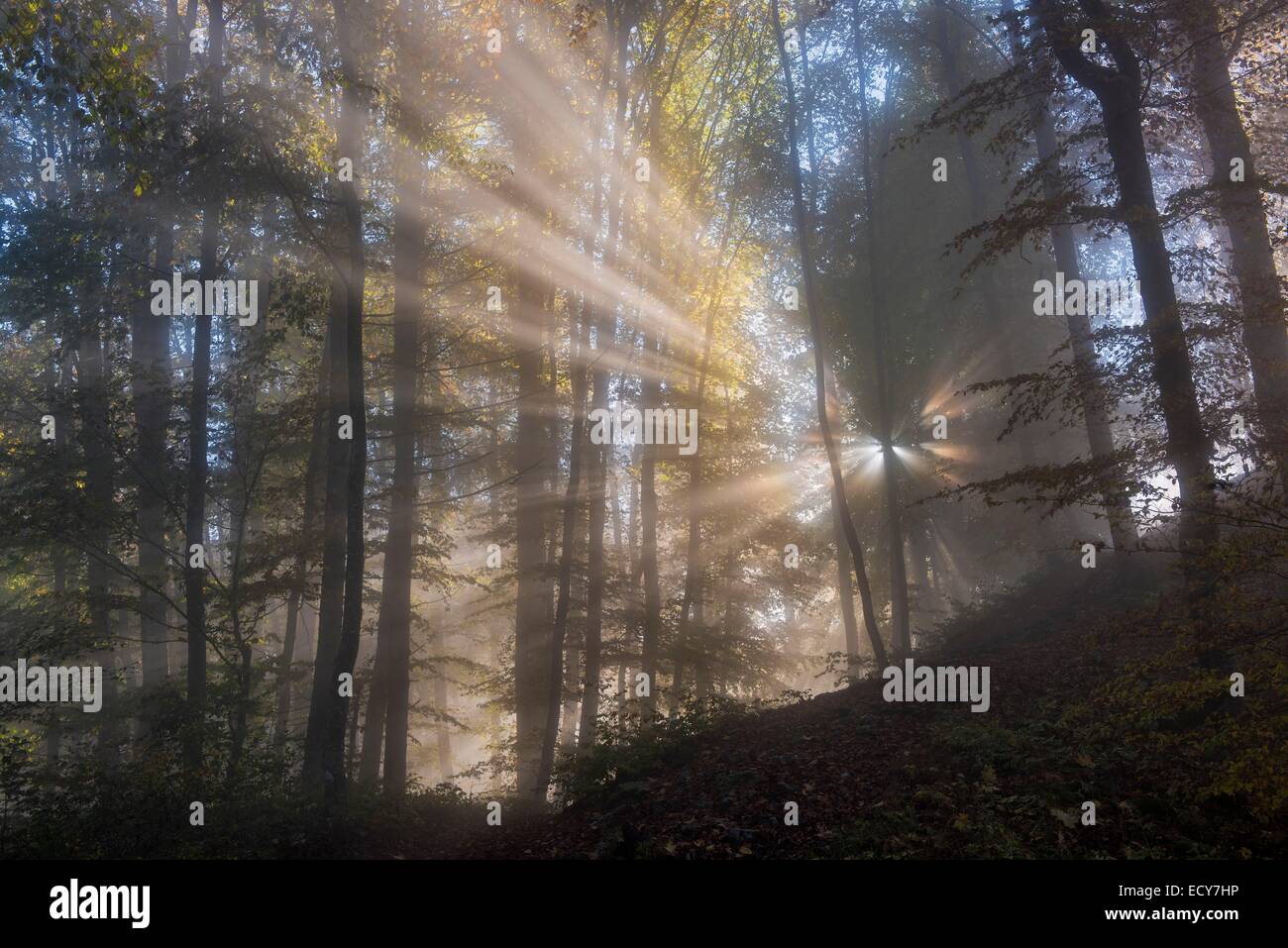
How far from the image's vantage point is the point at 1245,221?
10.5 m

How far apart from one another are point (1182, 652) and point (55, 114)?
92.3 ft

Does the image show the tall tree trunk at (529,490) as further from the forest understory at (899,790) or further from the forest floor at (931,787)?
the forest floor at (931,787)

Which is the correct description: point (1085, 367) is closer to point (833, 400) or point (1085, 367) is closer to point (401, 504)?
point (401, 504)

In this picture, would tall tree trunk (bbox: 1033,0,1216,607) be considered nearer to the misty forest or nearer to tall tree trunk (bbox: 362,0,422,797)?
the misty forest

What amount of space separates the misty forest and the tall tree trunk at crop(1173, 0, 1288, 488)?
0.10 meters

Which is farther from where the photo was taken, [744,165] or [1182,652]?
[744,165]

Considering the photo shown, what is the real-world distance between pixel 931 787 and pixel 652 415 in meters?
12.8

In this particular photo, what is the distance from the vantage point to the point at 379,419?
16062 mm

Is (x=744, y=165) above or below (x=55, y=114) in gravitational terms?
below

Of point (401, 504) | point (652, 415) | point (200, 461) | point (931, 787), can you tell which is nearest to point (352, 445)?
point (401, 504)
